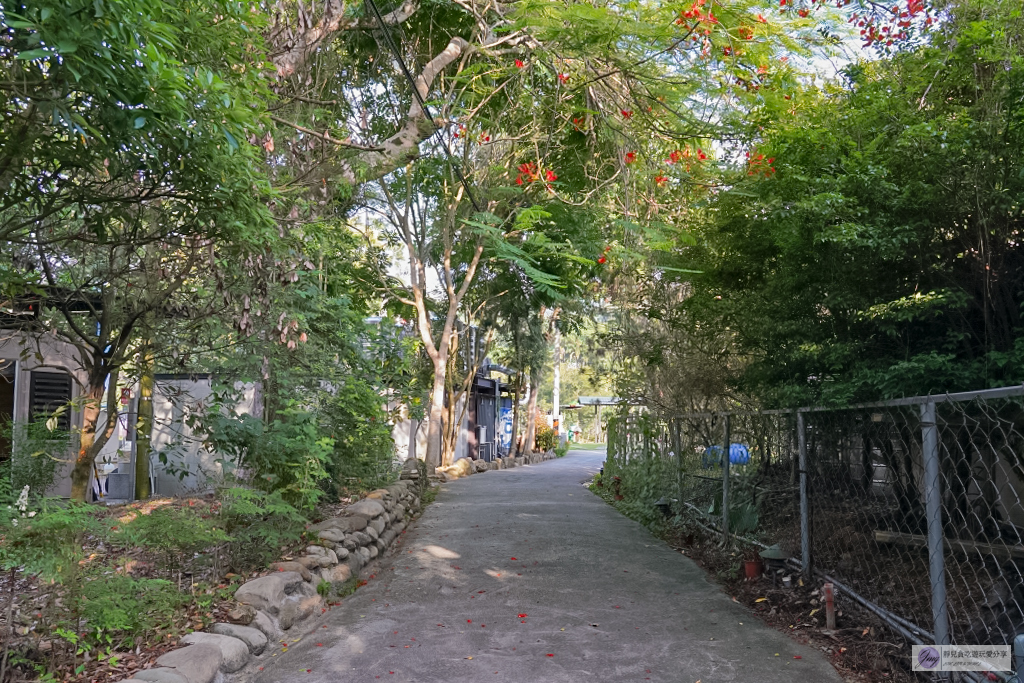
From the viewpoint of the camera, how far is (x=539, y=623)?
6.17 metres

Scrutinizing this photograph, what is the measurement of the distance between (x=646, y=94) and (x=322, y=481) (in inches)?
249

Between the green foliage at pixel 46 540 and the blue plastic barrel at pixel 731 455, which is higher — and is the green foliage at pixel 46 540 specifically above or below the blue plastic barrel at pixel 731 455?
below

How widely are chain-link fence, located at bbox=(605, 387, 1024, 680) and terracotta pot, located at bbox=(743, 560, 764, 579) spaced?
1.02 feet

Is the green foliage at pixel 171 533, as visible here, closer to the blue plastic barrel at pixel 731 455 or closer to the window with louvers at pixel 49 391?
the blue plastic barrel at pixel 731 455

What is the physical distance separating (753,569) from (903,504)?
1.87m

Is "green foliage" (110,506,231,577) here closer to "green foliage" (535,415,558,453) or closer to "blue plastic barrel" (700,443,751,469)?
"blue plastic barrel" (700,443,751,469)

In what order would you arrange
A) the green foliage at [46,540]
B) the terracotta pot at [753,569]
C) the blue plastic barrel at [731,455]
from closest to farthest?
the green foliage at [46,540], the terracotta pot at [753,569], the blue plastic barrel at [731,455]

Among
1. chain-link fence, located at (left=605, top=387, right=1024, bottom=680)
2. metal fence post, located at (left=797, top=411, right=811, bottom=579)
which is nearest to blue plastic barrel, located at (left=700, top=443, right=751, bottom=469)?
chain-link fence, located at (left=605, top=387, right=1024, bottom=680)

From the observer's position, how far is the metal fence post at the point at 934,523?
411 cm

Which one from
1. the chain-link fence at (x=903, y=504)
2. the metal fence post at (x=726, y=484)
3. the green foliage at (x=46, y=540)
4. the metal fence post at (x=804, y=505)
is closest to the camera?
the green foliage at (x=46, y=540)

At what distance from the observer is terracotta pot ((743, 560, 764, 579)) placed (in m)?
7.21

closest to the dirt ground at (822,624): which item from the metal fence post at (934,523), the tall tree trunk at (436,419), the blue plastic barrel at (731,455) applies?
the metal fence post at (934,523)

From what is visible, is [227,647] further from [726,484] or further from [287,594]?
[726,484]

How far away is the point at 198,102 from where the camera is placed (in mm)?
4344
